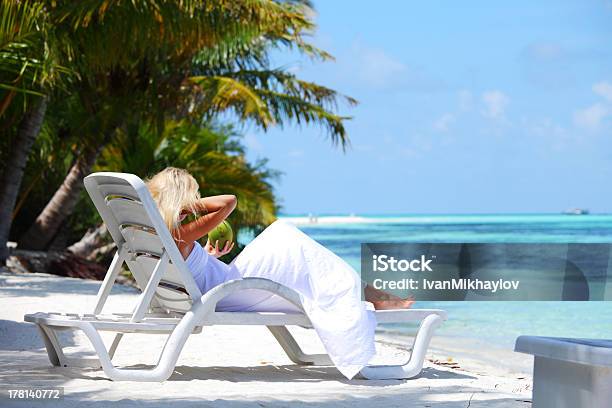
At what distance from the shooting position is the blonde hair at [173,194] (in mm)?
5148

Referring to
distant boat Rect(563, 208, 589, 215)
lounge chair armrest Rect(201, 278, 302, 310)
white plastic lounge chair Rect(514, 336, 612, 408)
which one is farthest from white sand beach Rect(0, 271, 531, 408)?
distant boat Rect(563, 208, 589, 215)

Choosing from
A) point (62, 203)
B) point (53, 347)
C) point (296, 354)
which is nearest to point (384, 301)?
point (296, 354)

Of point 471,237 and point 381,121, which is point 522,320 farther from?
point 381,121

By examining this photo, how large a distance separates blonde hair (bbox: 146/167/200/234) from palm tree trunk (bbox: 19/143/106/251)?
11036 mm

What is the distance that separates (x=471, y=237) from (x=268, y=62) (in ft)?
93.3

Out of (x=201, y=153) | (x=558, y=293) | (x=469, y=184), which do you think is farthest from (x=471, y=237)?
(x=201, y=153)

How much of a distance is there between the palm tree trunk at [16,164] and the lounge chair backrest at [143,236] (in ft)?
30.4

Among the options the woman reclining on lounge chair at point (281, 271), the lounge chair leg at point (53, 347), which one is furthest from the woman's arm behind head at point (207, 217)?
the lounge chair leg at point (53, 347)

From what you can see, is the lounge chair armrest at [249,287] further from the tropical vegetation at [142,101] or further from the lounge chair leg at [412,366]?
the tropical vegetation at [142,101]

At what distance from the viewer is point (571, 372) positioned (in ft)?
10.3

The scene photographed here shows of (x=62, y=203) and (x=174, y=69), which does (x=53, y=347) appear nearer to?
(x=62, y=203)

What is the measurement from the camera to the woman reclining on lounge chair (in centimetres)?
515

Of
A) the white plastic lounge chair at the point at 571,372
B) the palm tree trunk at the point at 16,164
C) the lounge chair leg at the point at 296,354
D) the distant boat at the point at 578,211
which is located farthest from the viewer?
the distant boat at the point at 578,211

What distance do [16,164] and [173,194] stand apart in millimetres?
9869
